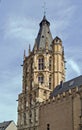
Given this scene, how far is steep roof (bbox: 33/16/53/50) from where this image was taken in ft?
261

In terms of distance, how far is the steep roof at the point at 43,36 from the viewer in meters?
79.7

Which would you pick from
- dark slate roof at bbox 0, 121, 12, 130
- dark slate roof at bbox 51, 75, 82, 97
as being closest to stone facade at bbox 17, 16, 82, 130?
dark slate roof at bbox 51, 75, 82, 97

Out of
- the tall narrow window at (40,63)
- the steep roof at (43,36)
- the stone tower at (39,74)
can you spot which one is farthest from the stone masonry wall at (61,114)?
the steep roof at (43,36)

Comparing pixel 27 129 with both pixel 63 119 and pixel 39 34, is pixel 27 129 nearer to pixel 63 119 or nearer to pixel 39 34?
pixel 63 119

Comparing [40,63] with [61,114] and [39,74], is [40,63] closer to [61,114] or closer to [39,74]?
[39,74]

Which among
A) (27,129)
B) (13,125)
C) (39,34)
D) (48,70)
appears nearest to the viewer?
(27,129)

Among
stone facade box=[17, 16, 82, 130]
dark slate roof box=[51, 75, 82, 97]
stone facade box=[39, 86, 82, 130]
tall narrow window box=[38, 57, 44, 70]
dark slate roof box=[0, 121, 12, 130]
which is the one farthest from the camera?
dark slate roof box=[0, 121, 12, 130]

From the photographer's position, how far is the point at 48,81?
75.9 metres

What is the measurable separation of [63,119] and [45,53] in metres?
20.8

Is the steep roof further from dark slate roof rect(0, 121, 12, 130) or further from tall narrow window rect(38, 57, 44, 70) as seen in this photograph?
dark slate roof rect(0, 121, 12, 130)

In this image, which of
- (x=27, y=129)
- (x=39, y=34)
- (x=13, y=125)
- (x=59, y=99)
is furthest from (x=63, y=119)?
(x=13, y=125)

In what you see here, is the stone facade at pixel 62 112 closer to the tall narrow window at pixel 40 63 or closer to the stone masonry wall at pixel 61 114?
the stone masonry wall at pixel 61 114

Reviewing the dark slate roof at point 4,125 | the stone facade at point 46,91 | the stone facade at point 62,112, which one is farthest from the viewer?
the dark slate roof at point 4,125

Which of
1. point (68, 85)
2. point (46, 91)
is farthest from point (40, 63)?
point (68, 85)
